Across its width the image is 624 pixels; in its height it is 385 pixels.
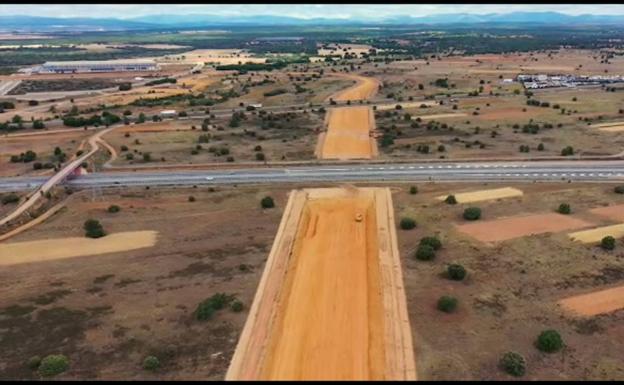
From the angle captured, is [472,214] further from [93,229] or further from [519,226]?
[93,229]

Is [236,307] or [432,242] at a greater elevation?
[432,242]

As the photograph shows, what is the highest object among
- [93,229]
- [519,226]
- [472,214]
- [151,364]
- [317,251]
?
[472,214]

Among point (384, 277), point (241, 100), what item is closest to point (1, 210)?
point (384, 277)

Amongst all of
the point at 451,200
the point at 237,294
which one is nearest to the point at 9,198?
the point at 237,294

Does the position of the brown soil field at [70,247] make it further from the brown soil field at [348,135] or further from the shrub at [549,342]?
the brown soil field at [348,135]

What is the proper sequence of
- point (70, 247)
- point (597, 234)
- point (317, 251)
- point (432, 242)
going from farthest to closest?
point (70, 247)
point (597, 234)
point (317, 251)
point (432, 242)

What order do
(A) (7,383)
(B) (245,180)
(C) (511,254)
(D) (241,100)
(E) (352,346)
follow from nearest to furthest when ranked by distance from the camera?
1. (A) (7,383)
2. (E) (352,346)
3. (C) (511,254)
4. (B) (245,180)
5. (D) (241,100)

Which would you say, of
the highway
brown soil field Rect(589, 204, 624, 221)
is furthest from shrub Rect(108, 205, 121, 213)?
brown soil field Rect(589, 204, 624, 221)

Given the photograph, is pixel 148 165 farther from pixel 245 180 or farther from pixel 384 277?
pixel 384 277
